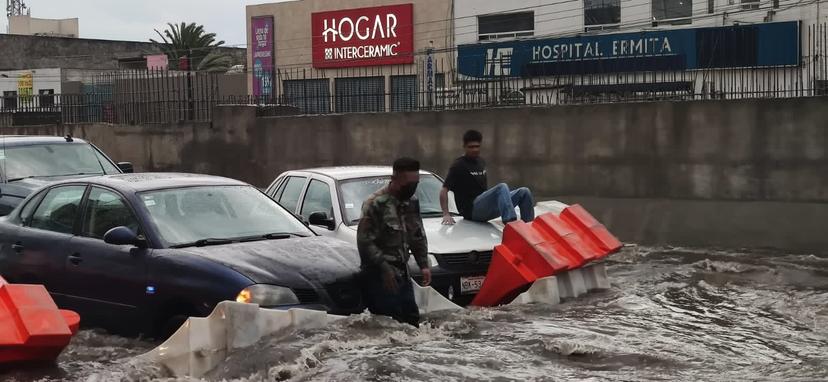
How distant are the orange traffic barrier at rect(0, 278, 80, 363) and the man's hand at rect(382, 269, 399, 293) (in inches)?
89.2

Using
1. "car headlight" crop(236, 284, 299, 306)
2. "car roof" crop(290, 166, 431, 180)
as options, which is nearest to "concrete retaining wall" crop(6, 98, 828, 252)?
"car roof" crop(290, 166, 431, 180)

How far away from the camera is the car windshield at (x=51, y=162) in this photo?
1425cm

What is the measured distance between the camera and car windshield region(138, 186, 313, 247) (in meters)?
8.63

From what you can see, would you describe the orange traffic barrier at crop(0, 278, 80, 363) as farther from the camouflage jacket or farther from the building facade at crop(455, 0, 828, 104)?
the building facade at crop(455, 0, 828, 104)

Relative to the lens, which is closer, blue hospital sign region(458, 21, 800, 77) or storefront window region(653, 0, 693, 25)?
blue hospital sign region(458, 21, 800, 77)

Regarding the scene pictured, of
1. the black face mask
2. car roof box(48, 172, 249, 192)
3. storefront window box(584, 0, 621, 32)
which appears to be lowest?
the black face mask

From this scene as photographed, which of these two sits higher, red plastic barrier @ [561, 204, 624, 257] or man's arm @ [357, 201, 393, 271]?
man's arm @ [357, 201, 393, 271]

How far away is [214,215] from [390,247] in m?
1.73

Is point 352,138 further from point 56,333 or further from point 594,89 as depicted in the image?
point 56,333

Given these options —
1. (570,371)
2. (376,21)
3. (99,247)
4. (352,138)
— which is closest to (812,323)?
(570,371)

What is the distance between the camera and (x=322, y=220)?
10.3 metres

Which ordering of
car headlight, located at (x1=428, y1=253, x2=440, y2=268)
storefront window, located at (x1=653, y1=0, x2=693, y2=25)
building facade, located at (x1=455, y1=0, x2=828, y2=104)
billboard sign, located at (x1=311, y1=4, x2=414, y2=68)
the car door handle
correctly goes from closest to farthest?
the car door handle
car headlight, located at (x1=428, y1=253, x2=440, y2=268)
building facade, located at (x1=455, y1=0, x2=828, y2=104)
storefront window, located at (x1=653, y1=0, x2=693, y2=25)
billboard sign, located at (x1=311, y1=4, x2=414, y2=68)

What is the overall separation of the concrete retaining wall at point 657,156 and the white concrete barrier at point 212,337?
30.4 feet

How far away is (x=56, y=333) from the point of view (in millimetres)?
7438
